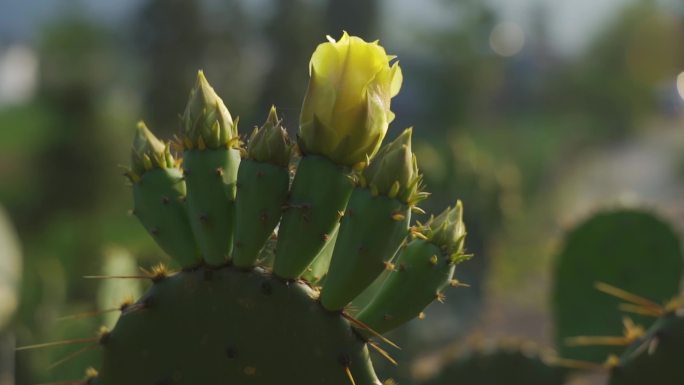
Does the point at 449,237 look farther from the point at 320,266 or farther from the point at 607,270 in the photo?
the point at 607,270

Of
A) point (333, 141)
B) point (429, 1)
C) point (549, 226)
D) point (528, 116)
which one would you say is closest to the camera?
point (333, 141)

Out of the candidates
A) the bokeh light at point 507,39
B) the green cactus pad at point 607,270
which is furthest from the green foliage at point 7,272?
the bokeh light at point 507,39

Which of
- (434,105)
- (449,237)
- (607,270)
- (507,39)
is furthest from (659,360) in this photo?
(507,39)

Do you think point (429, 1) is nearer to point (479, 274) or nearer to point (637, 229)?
point (479, 274)

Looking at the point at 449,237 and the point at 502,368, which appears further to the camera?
the point at 502,368

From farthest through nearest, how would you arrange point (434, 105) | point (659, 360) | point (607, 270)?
1. point (434, 105)
2. point (607, 270)
3. point (659, 360)

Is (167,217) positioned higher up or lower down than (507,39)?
higher up

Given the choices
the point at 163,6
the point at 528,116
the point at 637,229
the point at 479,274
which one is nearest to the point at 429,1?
the point at 528,116

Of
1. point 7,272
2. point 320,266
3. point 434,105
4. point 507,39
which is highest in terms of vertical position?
point 320,266
